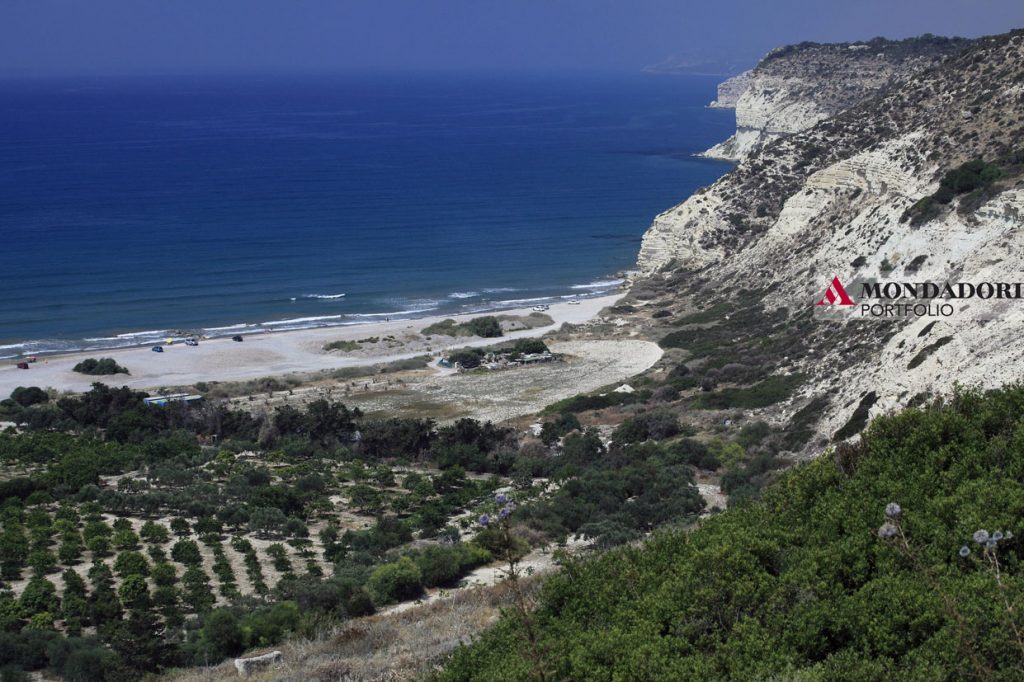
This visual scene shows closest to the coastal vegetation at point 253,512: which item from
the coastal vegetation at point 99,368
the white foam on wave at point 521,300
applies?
the coastal vegetation at point 99,368

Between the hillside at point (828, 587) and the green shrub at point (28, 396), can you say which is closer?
the hillside at point (828, 587)

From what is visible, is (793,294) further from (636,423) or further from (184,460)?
(184,460)

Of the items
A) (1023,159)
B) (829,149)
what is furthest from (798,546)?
(829,149)

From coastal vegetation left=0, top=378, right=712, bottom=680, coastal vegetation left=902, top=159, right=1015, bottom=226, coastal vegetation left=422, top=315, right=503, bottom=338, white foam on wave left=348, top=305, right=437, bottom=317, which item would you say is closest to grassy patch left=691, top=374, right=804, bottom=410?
coastal vegetation left=0, top=378, right=712, bottom=680

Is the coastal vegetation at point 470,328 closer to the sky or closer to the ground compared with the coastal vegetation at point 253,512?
closer to the ground

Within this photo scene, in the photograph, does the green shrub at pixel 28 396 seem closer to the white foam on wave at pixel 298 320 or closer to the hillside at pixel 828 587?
the white foam on wave at pixel 298 320

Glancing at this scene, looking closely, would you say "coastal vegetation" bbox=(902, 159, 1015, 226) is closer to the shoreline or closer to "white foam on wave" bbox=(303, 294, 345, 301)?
the shoreline

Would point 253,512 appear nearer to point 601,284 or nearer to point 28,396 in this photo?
point 28,396
